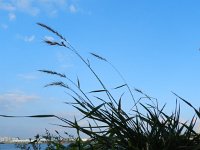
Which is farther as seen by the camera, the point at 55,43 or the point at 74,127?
the point at 55,43

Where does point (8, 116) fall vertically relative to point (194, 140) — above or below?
above

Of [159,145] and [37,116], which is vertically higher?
[37,116]

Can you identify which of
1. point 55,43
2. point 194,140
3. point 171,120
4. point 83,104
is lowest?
point 194,140

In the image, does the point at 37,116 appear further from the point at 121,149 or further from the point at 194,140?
the point at 194,140

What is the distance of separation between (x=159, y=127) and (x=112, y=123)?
41cm

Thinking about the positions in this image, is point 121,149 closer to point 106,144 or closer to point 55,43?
point 106,144

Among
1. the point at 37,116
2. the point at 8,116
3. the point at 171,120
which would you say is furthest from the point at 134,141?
the point at 8,116

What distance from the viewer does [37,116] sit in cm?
324

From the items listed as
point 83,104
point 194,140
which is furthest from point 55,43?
point 194,140

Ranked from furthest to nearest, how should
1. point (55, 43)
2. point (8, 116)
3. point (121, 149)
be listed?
1. point (55, 43)
2. point (121, 149)
3. point (8, 116)

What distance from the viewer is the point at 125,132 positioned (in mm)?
3395

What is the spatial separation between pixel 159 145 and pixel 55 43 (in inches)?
59.2

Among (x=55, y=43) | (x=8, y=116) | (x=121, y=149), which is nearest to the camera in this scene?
(x=8, y=116)

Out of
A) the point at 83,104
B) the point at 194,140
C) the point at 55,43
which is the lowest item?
the point at 194,140
